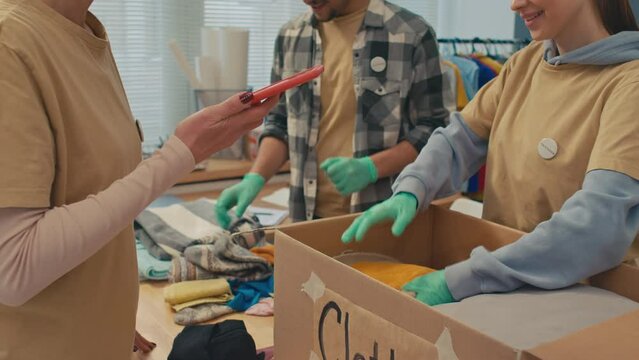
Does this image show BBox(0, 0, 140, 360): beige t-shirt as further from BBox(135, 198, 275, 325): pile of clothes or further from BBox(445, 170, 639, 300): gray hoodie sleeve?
BBox(445, 170, 639, 300): gray hoodie sleeve

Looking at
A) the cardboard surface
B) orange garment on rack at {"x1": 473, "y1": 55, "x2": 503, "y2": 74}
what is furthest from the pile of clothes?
orange garment on rack at {"x1": 473, "y1": 55, "x2": 503, "y2": 74}

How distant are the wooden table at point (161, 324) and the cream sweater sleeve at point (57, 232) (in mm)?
546

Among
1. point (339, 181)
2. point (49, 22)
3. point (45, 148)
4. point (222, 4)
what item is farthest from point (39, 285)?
point (222, 4)

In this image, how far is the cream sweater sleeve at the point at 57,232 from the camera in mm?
721

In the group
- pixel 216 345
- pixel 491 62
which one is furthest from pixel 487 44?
pixel 216 345

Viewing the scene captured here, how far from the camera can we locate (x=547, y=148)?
1.06 m

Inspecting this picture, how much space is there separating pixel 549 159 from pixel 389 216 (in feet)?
0.92

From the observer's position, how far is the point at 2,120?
707mm

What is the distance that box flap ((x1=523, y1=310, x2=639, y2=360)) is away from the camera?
63 centimetres

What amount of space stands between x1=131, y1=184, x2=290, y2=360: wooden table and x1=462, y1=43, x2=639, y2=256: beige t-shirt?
542 millimetres

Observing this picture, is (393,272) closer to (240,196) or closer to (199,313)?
(199,313)

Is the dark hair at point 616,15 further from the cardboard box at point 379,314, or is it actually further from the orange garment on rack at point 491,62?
the orange garment on rack at point 491,62

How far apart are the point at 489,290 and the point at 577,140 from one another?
0.30m

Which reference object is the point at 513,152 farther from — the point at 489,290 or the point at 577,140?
the point at 489,290
